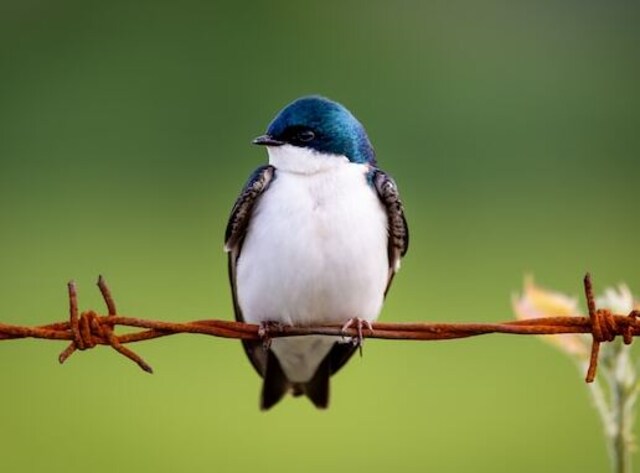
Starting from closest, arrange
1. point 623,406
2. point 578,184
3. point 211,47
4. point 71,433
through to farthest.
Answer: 1. point 623,406
2. point 71,433
3. point 578,184
4. point 211,47

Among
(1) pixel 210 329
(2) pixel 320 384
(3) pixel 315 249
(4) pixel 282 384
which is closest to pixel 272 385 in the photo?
(4) pixel 282 384

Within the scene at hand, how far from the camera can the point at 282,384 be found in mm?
5176

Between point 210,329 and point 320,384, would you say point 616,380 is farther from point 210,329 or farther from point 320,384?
point 320,384

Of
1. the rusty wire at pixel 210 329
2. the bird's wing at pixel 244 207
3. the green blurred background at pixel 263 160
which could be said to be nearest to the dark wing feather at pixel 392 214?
the bird's wing at pixel 244 207

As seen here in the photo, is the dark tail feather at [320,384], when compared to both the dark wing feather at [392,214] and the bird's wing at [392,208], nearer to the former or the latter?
the dark wing feather at [392,214]

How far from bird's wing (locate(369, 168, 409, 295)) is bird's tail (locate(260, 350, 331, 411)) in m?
0.56

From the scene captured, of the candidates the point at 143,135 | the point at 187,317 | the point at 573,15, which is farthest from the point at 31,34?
the point at 187,317

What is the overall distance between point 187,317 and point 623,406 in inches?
208

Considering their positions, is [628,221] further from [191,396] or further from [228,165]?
[191,396]

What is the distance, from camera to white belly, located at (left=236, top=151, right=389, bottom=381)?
449 cm

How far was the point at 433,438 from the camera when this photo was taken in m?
7.88

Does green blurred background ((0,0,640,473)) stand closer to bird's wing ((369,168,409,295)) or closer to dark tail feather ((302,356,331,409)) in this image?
dark tail feather ((302,356,331,409))

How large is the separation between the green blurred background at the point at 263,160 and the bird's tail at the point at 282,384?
228cm

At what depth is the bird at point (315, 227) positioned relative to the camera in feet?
14.8
